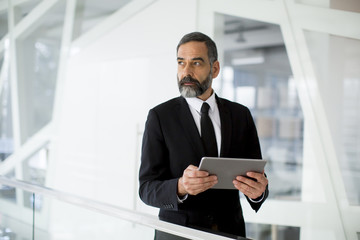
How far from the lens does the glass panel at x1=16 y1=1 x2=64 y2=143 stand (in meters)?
5.45

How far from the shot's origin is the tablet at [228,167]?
5.46ft

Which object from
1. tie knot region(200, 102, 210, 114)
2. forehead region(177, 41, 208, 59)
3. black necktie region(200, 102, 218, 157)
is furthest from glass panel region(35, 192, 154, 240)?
forehead region(177, 41, 208, 59)

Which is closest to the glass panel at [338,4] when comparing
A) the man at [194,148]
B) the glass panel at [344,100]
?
the glass panel at [344,100]

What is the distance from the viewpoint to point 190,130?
2.03 m

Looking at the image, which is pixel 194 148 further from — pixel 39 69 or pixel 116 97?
pixel 39 69

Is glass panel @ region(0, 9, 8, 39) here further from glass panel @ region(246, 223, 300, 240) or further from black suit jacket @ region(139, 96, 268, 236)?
black suit jacket @ region(139, 96, 268, 236)

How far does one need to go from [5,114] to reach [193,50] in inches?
184

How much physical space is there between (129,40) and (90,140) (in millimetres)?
1224

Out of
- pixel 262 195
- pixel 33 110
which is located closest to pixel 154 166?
pixel 262 195

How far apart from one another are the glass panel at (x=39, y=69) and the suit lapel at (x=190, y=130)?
3.73m

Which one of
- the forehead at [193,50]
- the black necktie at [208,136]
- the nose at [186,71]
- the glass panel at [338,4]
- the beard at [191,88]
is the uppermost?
the glass panel at [338,4]

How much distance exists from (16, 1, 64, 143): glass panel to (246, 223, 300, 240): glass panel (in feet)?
9.99

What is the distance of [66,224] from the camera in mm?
3484

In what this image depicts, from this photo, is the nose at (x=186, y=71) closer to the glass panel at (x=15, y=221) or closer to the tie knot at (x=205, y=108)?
the tie knot at (x=205, y=108)
